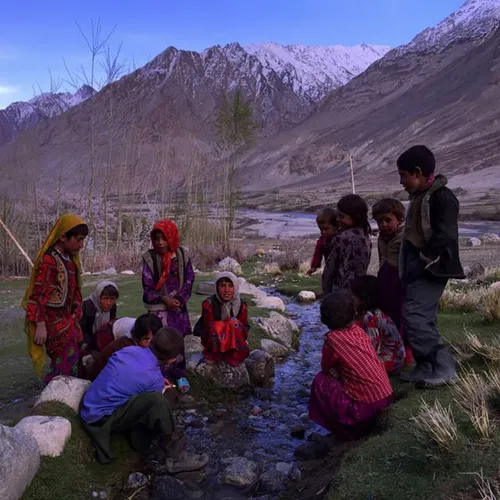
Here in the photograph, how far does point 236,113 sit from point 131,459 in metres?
20.9

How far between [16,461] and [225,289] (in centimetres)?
256

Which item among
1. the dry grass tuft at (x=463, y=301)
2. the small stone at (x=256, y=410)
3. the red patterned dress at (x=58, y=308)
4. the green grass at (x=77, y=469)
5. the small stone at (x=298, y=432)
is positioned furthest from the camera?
the dry grass tuft at (x=463, y=301)

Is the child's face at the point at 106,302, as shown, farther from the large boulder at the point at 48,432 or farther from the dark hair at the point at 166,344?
the large boulder at the point at 48,432

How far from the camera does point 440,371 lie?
175 inches

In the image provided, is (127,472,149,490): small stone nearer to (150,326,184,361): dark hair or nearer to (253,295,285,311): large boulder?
(150,326,184,361): dark hair

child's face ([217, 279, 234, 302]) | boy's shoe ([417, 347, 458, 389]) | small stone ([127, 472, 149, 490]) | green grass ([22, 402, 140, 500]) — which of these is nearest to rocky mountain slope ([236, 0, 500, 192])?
child's face ([217, 279, 234, 302])

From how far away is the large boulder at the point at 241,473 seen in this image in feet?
12.7

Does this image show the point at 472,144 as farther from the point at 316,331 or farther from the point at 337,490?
the point at 337,490

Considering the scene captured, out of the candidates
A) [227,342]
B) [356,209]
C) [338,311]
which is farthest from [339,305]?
[227,342]

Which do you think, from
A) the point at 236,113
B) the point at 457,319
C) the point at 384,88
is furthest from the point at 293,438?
the point at 384,88

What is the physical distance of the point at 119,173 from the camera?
1834cm

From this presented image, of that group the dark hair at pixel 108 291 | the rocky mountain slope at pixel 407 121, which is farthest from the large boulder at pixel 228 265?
the rocky mountain slope at pixel 407 121

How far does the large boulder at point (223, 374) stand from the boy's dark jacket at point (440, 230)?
2197 mm

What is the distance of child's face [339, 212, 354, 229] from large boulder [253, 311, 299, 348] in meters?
2.52
